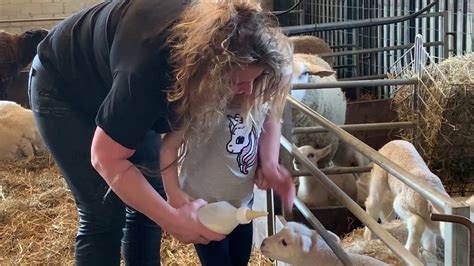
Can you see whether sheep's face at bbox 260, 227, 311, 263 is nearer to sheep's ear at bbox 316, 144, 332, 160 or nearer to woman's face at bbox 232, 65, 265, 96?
woman's face at bbox 232, 65, 265, 96

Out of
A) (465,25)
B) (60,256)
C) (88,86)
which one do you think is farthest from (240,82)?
(465,25)

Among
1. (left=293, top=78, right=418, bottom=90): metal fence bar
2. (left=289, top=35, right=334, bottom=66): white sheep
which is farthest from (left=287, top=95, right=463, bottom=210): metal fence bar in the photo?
(left=289, top=35, right=334, bottom=66): white sheep

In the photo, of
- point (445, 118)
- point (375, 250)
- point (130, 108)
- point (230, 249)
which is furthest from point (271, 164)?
point (445, 118)

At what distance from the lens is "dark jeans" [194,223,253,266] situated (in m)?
2.27

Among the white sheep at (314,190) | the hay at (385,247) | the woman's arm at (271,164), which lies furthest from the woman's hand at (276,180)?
the white sheep at (314,190)

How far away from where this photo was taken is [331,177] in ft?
13.9

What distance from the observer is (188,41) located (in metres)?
1.52

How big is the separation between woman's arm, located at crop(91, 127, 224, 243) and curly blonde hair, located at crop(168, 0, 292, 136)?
0.18m

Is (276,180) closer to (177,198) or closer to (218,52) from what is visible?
(177,198)

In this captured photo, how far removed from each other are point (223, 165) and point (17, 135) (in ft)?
13.9

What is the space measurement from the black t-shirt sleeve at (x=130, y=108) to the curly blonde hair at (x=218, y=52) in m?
0.05

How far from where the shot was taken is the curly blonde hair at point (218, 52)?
4.93 feet

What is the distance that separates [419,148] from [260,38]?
2.93 m

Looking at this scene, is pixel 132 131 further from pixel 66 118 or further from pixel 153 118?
pixel 66 118
